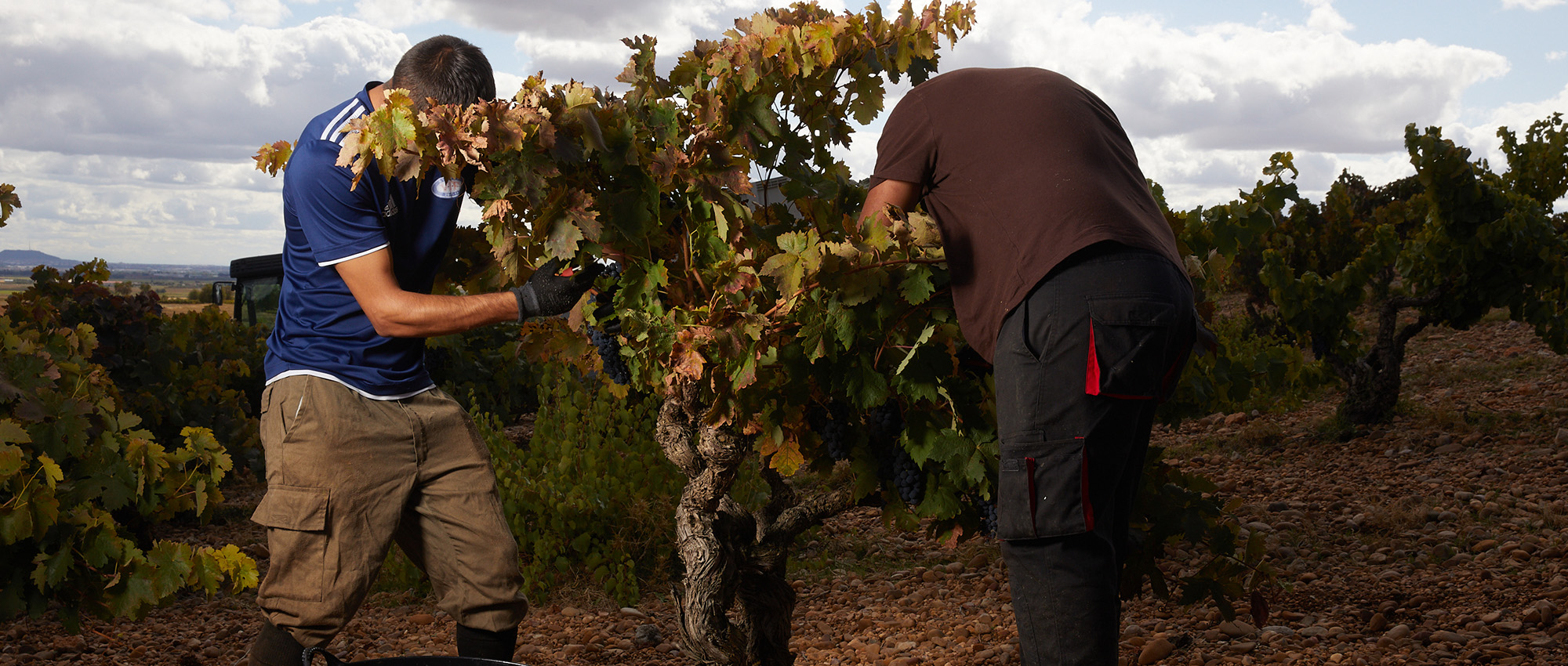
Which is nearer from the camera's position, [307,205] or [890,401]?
[307,205]

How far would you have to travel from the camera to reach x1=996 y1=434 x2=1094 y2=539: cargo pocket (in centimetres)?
188

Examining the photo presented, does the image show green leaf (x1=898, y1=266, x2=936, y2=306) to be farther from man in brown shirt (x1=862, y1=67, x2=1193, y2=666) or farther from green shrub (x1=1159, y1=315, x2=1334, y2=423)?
green shrub (x1=1159, y1=315, x2=1334, y2=423)

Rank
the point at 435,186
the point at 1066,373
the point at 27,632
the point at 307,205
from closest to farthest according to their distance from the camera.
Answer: the point at 1066,373
the point at 307,205
the point at 435,186
the point at 27,632

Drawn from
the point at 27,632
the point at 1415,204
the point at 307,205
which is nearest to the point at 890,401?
the point at 307,205

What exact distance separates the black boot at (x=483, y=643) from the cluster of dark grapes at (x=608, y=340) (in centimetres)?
71

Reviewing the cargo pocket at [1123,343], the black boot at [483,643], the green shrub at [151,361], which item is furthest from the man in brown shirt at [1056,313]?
the green shrub at [151,361]

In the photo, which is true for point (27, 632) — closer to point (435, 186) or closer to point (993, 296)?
point (435, 186)

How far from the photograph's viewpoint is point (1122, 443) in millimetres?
1952

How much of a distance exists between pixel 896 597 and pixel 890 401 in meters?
1.96

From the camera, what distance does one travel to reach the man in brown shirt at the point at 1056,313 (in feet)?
6.18

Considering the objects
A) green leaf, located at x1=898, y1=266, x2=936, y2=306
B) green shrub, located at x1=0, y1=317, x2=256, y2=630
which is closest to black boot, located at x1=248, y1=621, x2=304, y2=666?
green shrub, located at x1=0, y1=317, x2=256, y2=630

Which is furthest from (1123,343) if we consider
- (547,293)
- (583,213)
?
(547,293)

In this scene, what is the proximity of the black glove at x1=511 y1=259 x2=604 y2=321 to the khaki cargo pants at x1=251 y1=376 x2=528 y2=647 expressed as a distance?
0.47 meters

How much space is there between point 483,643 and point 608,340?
0.83 metres
